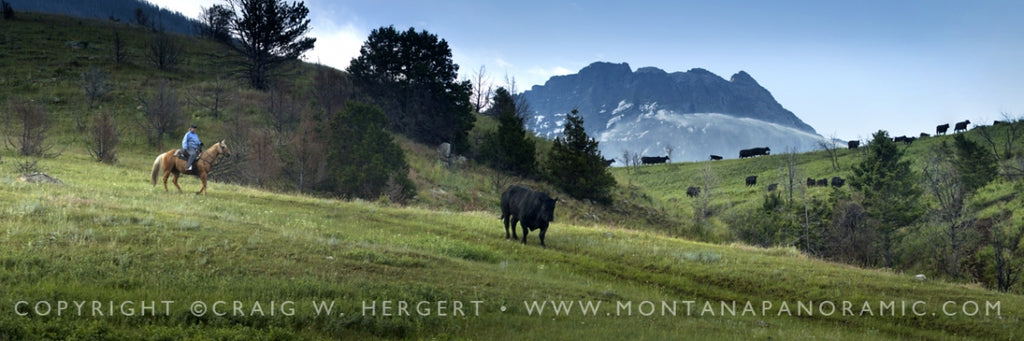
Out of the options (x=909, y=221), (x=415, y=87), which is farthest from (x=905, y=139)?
(x=415, y=87)

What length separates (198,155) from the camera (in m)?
23.4

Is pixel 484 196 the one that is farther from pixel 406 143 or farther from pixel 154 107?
pixel 154 107

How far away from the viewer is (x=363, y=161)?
35875 mm

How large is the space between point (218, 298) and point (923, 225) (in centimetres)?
5554

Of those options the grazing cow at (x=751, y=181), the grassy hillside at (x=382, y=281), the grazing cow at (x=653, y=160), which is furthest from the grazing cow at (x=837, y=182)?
the grazing cow at (x=653, y=160)

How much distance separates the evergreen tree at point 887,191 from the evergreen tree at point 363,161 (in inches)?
1457

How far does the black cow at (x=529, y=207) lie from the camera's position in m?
19.4

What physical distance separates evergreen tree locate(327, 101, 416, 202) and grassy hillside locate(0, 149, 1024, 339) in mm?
13669

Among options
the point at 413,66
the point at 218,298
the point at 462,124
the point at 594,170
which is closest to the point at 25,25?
the point at 413,66

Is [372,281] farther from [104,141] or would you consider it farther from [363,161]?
[104,141]

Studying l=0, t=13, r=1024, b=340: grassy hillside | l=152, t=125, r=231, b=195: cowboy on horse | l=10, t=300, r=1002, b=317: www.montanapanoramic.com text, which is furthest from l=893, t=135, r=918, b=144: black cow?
l=152, t=125, r=231, b=195: cowboy on horse

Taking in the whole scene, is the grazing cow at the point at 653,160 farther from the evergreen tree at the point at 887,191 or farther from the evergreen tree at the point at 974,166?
the evergreen tree at the point at 887,191

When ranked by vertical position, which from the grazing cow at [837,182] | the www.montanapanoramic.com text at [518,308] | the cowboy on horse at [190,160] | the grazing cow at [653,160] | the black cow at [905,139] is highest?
the black cow at [905,139]

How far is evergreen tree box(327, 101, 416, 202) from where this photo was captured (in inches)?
1385
